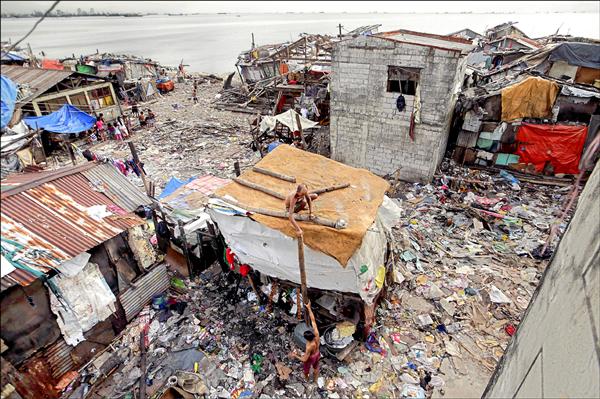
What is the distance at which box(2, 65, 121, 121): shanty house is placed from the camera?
1684 centimetres

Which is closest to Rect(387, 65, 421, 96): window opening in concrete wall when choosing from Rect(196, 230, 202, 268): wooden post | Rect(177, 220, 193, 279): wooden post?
Rect(196, 230, 202, 268): wooden post

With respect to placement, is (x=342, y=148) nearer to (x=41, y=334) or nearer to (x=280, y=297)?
(x=280, y=297)

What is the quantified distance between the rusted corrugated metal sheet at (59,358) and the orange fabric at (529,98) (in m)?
15.1

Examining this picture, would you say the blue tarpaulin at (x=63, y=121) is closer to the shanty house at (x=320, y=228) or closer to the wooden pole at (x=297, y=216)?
the shanty house at (x=320, y=228)

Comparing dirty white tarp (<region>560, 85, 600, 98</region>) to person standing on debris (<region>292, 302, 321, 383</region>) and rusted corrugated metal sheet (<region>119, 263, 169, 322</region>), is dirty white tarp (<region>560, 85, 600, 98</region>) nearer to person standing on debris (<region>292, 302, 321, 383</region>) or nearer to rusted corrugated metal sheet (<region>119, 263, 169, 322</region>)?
person standing on debris (<region>292, 302, 321, 383</region>)

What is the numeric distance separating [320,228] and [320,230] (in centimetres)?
3

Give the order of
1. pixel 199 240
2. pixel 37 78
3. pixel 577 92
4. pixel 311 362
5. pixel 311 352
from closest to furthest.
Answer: pixel 311 352
pixel 311 362
pixel 199 240
pixel 577 92
pixel 37 78

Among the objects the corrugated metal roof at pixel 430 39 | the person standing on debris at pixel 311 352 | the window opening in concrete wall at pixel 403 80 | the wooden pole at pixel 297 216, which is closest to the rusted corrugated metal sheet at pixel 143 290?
the wooden pole at pixel 297 216

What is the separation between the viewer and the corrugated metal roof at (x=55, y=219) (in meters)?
4.57

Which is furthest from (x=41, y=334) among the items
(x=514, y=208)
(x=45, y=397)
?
(x=514, y=208)

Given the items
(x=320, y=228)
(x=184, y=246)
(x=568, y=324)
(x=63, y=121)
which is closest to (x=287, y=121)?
(x=184, y=246)

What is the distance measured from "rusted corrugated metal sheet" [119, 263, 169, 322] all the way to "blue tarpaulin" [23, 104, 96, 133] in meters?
12.5

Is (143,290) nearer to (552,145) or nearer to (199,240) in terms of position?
(199,240)

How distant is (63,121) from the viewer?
52.5ft
